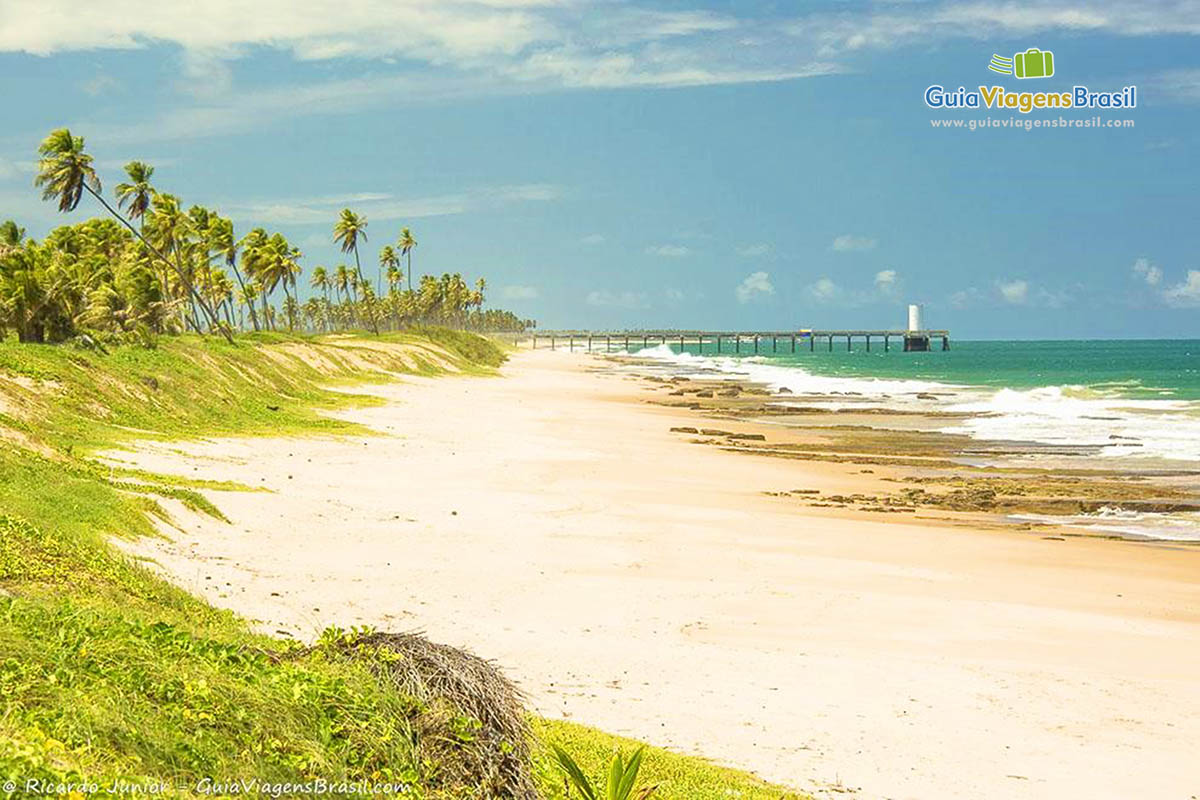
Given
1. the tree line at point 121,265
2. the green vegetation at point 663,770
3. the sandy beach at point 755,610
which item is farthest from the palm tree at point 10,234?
the green vegetation at point 663,770

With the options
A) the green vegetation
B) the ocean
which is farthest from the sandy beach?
the ocean

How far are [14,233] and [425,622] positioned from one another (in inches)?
2209

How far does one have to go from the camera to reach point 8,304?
41625mm

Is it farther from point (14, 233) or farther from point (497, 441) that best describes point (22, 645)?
point (14, 233)

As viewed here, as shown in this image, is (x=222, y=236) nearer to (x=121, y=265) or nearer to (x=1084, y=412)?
(x=121, y=265)

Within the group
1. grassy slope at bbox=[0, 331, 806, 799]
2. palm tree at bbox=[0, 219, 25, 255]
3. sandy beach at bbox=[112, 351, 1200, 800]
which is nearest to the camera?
grassy slope at bbox=[0, 331, 806, 799]

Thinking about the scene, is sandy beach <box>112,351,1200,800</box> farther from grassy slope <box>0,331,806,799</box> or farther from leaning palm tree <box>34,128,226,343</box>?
leaning palm tree <box>34,128,226,343</box>

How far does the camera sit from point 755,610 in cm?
1814

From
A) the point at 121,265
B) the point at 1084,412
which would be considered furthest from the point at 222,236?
the point at 1084,412

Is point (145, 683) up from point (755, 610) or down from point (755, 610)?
up

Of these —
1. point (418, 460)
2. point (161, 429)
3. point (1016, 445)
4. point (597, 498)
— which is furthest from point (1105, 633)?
point (1016, 445)

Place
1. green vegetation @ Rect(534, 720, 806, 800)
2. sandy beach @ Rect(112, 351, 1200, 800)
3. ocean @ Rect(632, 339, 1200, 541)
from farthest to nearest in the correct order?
ocean @ Rect(632, 339, 1200, 541) < sandy beach @ Rect(112, 351, 1200, 800) < green vegetation @ Rect(534, 720, 806, 800)

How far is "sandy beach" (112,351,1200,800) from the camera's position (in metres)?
12.3

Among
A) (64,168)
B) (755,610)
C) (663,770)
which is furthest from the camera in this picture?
(64,168)
